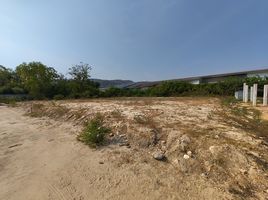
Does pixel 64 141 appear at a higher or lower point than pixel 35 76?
lower

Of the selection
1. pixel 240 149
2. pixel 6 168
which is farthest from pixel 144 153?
pixel 6 168

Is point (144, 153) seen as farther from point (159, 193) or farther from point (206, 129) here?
point (206, 129)

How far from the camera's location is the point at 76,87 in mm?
27844

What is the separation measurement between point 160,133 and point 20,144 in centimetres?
339

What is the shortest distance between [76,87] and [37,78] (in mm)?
4800

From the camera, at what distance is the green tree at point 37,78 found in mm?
25172

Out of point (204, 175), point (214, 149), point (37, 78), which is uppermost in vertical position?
point (37, 78)

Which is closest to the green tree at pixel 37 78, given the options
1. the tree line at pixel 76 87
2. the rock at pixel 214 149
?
the tree line at pixel 76 87

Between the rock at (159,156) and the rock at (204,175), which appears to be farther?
the rock at (159,156)

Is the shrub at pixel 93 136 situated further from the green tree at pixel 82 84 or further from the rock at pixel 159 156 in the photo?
the green tree at pixel 82 84

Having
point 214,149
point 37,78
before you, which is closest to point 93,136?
point 214,149

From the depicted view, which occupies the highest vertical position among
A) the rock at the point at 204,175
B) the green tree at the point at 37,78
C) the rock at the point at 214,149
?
the green tree at the point at 37,78

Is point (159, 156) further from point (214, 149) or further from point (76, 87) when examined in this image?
point (76, 87)

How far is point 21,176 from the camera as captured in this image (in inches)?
132
